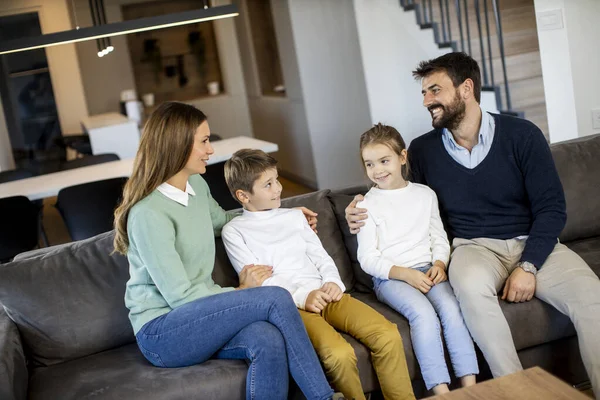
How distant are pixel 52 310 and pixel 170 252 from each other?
0.58 m

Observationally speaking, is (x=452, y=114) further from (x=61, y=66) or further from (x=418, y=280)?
(x=61, y=66)

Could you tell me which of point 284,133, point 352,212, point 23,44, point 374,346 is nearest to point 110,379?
point 374,346

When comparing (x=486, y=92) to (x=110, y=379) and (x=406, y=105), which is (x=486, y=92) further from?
(x=110, y=379)

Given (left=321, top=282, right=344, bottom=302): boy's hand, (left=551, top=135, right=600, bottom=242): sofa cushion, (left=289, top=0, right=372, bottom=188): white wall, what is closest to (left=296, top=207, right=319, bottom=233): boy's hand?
(left=321, top=282, right=344, bottom=302): boy's hand

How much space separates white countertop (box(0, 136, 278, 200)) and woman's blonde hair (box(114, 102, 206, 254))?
2382 millimetres

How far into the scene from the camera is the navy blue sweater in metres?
2.70

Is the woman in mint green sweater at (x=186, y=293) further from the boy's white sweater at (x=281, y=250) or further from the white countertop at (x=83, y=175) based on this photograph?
the white countertop at (x=83, y=175)

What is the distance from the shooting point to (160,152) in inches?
96.2

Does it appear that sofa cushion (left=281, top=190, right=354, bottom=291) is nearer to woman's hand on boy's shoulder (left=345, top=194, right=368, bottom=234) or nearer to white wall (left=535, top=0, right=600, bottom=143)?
woman's hand on boy's shoulder (left=345, top=194, right=368, bottom=234)

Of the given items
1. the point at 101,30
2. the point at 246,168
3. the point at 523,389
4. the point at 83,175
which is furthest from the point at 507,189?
the point at 83,175

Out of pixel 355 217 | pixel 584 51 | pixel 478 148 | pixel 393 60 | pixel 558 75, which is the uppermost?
pixel 393 60

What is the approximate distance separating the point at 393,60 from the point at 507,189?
11.0 ft

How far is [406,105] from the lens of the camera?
602 cm

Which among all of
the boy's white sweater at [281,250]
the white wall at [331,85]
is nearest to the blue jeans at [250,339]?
the boy's white sweater at [281,250]
